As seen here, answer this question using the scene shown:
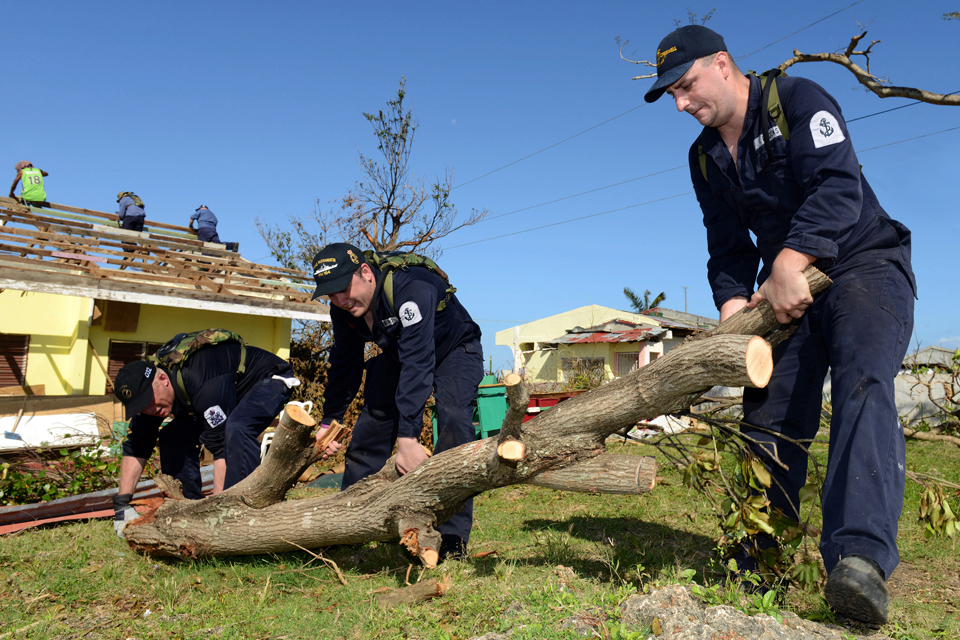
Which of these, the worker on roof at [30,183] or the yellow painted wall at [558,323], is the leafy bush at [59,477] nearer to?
the worker on roof at [30,183]

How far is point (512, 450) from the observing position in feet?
9.38

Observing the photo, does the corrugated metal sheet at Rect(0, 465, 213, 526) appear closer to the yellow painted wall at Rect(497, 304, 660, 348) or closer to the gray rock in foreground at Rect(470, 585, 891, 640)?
the gray rock in foreground at Rect(470, 585, 891, 640)

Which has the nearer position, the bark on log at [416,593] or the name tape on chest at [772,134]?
the name tape on chest at [772,134]

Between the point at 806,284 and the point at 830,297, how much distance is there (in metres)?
0.19

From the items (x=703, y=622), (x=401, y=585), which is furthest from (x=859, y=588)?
(x=401, y=585)

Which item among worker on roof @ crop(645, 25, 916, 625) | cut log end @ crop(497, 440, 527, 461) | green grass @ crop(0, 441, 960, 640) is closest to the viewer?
worker on roof @ crop(645, 25, 916, 625)

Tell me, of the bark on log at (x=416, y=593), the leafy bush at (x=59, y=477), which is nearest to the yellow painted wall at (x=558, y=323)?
the leafy bush at (x=59, y=477)

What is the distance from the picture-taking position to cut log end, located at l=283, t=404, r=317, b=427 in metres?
3.54

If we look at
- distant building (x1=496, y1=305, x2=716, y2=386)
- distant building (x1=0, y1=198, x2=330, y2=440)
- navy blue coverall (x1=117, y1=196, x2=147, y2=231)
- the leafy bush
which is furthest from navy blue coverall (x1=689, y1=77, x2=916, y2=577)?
navy blue coverall (x1=117, y1=196, x2=147, y2=231)

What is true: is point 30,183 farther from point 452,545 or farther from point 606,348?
point 606,348

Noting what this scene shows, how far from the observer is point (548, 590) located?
113 inches

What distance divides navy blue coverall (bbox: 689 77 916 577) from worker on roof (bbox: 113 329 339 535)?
2949 mm

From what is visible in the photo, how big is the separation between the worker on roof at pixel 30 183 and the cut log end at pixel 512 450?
13549mm

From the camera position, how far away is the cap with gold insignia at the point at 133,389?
438cm
